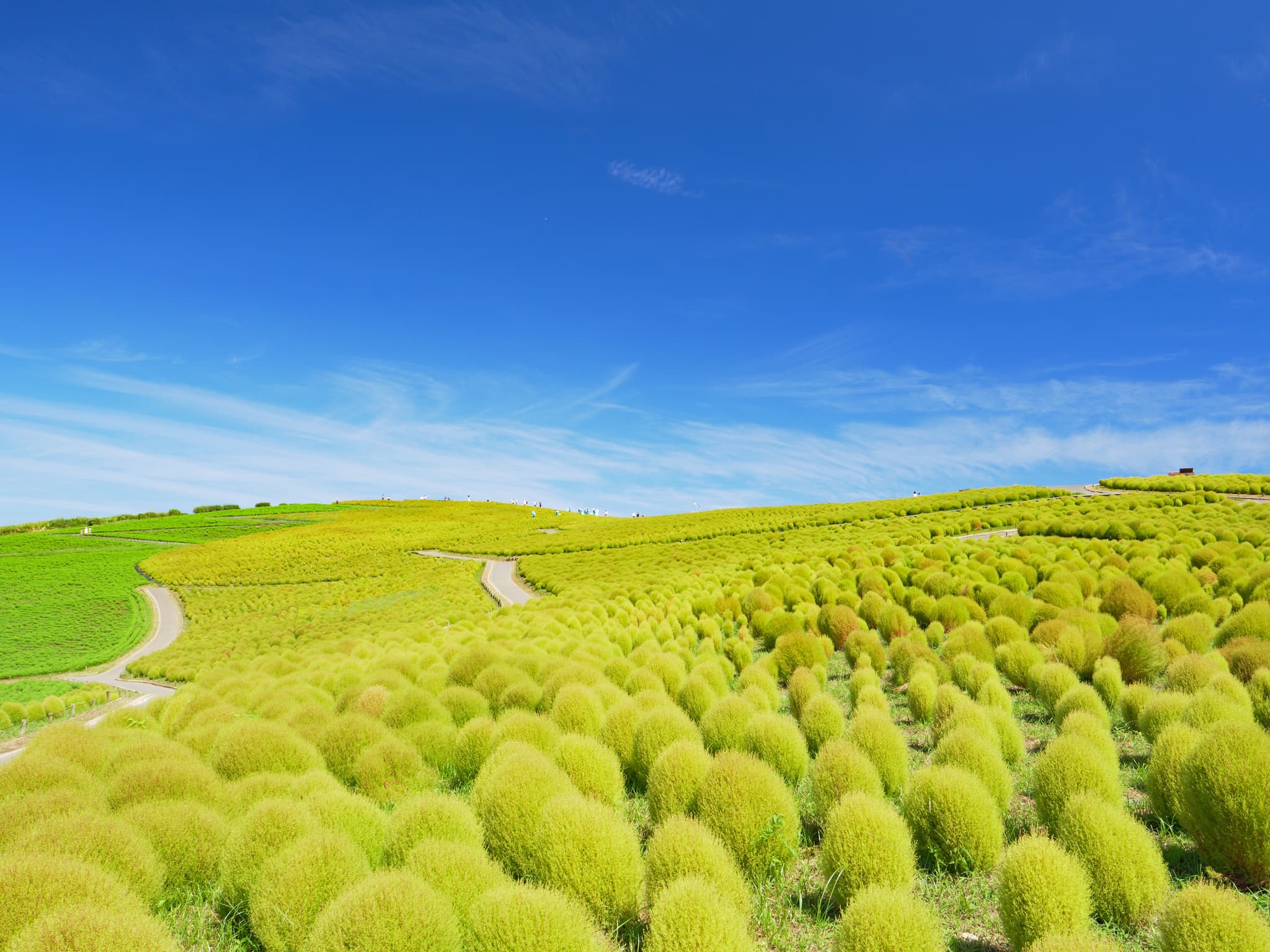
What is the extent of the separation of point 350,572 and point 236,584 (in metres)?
10.2

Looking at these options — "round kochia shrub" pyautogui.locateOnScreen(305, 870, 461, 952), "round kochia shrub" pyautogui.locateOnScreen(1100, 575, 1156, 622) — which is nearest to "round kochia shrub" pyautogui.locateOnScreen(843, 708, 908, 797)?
"round kochia shrub" pyautogui.locateOnScreen(305, 870, 461, 952)

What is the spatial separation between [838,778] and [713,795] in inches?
51.8

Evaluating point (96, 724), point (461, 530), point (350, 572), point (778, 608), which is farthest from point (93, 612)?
point (778, 608)

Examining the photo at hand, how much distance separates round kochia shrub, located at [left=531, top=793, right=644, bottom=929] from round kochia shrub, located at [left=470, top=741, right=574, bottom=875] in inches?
13.2

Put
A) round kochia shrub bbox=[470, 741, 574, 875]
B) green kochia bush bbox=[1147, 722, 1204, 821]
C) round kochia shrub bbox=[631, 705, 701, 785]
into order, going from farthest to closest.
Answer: round kochia shrub bbox=[631, 705, 701, 785]
green kochia bush bbox=[1147, 722, 1204, 821]
round kochia shrub bbox=[470, 741, 574, 875]

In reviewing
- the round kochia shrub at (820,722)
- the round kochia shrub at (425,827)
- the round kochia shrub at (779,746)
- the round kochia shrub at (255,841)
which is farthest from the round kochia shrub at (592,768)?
the round kochia shrub at (820,722)

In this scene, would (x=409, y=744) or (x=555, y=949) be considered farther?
(x=409, y=744)

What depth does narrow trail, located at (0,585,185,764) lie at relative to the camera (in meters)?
31.0

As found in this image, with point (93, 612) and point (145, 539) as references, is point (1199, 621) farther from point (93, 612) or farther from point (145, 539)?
point (145, 539)

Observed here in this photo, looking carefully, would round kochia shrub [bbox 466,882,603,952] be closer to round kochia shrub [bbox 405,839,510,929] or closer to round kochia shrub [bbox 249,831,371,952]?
round kochia shrub [bbox 405,839,510,929]

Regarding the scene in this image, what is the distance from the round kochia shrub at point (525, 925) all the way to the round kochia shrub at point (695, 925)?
40 cm

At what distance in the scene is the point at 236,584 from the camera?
196 feet

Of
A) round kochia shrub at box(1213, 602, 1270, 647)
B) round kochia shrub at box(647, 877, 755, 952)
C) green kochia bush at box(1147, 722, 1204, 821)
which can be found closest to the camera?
round kochia shrub at box(647, 877, 755, 952)

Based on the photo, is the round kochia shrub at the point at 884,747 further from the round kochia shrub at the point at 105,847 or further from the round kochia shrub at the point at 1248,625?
the round kochia shrub at the point at 1248,625
